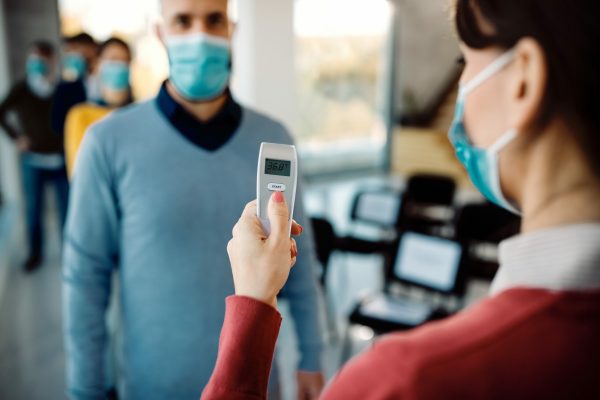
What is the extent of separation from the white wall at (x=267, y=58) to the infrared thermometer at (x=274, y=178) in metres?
1.73

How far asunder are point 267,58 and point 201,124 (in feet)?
5.82

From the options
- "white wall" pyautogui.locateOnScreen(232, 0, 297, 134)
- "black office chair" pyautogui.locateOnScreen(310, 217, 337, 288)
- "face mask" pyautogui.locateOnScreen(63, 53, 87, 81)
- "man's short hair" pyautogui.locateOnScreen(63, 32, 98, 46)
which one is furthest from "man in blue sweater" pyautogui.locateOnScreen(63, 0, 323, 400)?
"man's short hair" pyautogui.locateOnScreen(63, 32, 98, 46)

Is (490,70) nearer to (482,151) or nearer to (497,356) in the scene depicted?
(482,151)

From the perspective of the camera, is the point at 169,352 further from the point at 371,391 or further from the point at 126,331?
the point at 371,391

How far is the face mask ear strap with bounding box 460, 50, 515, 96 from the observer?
0.46 m

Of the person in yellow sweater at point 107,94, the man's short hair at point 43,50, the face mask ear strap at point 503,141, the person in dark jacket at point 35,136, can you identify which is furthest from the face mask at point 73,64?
the face mask ear strap at point 503,141

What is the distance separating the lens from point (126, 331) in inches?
37.6

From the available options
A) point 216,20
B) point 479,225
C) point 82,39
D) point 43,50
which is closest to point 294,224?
point 216,20

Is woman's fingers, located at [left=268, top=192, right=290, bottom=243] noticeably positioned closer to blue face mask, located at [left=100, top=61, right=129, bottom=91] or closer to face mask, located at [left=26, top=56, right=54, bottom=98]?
blue face mask, located at [left=100, top=61, right=129, bottom=91]

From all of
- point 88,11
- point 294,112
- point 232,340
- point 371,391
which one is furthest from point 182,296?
point 88,11

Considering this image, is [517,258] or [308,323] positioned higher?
[517,258]

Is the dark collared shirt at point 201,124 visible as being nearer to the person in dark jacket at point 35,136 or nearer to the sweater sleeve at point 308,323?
the sweater sleeve at point 308,323

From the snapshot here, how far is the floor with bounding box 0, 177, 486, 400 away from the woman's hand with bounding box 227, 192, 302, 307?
1.44 metres

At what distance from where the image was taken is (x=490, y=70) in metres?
0.47
